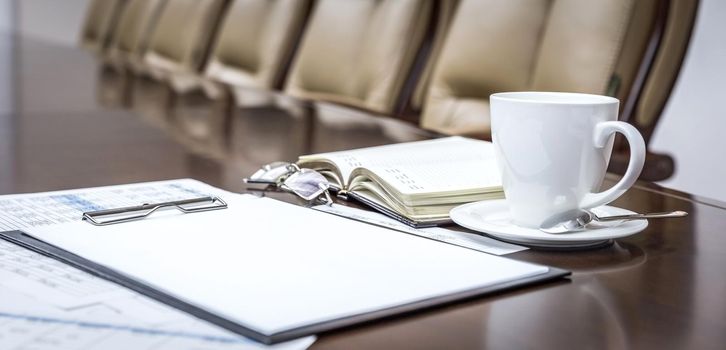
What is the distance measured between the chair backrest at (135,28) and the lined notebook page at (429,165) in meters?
2.27

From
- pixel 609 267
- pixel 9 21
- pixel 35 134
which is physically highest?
pixel 9 21

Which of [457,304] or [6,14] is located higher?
[6,14]

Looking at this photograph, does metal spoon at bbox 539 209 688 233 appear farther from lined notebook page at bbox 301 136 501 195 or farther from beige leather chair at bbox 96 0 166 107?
beige leather chair at bbox 96 0 166 107

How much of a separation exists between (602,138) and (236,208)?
0.71 feet

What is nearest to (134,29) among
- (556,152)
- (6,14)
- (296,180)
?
(6,14)

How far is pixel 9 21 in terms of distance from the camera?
497 centimetres

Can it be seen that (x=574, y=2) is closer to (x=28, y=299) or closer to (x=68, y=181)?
(x=68, y=181)

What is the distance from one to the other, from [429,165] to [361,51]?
3.90ft

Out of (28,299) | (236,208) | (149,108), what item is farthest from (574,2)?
(28,299)

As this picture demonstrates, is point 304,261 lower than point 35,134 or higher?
lower

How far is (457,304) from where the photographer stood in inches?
16.1

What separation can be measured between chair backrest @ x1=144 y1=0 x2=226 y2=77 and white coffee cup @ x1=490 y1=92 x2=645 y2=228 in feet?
6.44

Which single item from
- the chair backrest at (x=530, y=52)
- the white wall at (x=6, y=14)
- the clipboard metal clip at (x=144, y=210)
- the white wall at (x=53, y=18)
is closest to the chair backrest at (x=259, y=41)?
the chair backrest at (x=530, y=52)

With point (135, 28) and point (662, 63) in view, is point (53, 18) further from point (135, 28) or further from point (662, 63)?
point (662, 63)
